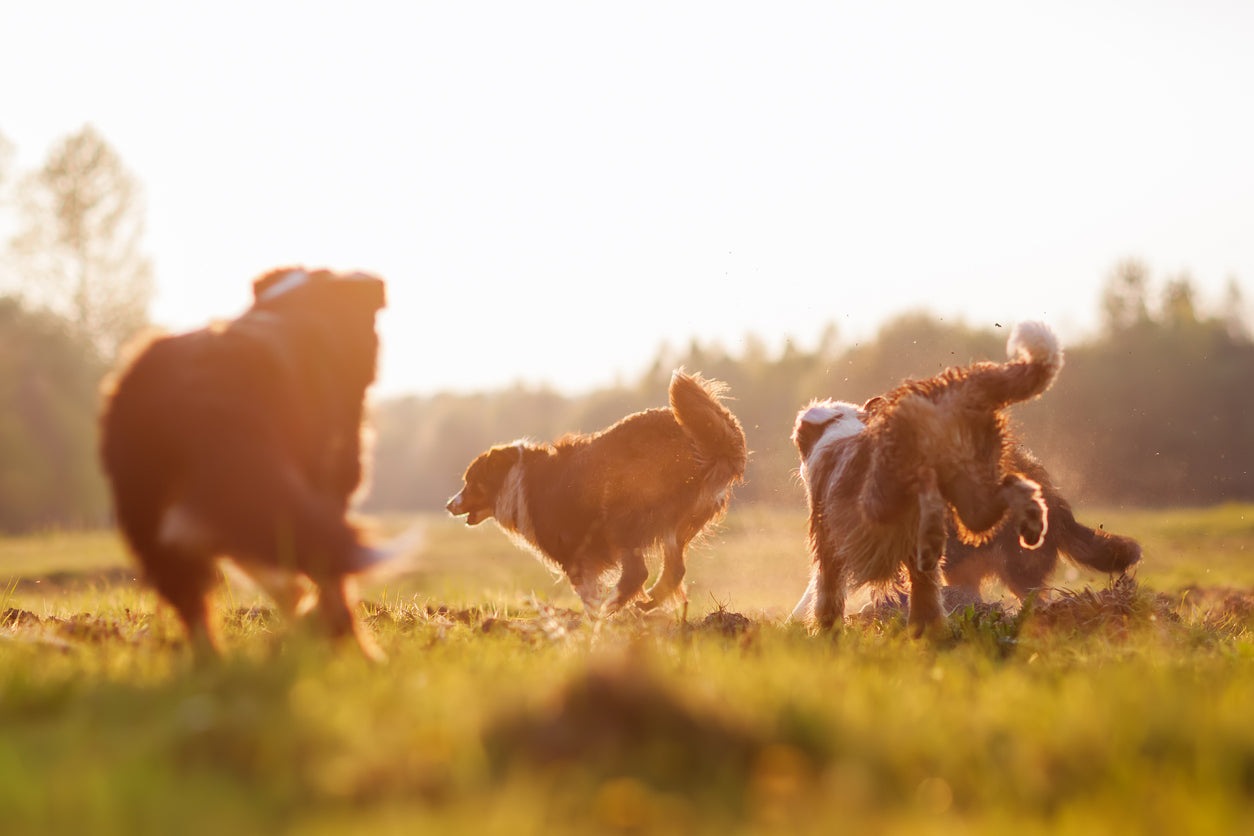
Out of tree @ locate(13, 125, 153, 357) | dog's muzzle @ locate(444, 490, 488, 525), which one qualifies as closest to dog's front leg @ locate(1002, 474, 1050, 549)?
dog's muzzle @ locate(444, 490, 488, 525)

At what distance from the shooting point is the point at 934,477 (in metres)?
5.60

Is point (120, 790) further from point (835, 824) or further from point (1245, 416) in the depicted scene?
point (1245, 416)

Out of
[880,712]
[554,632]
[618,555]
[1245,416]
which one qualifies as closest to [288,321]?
[554,632]

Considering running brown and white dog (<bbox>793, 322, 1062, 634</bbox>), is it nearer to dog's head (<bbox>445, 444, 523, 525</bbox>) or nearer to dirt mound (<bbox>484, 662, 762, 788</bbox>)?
dirt mound (<bbox>484, 662, 762, 788</bbox>)

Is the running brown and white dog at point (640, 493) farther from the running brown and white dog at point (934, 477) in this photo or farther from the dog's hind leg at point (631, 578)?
the running brown and white dog at point (934, 477)

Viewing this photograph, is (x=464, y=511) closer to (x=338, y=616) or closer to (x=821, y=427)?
(x=821, y=427)

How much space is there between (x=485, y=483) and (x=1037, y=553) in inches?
236

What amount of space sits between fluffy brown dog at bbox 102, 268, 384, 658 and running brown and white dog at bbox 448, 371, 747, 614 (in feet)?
15.8

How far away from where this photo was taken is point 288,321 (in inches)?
178

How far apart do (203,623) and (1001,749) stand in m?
3.19

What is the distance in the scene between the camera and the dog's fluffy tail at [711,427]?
8984mm

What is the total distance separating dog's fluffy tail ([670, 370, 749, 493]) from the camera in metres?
8.98

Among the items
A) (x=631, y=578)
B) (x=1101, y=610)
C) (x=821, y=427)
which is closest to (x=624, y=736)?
(x=821, y=427)

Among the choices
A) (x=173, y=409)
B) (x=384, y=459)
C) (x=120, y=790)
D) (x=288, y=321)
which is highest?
(x=288, y=321)
